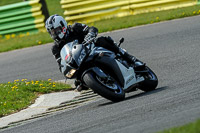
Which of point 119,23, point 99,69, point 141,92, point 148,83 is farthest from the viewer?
point 119,23

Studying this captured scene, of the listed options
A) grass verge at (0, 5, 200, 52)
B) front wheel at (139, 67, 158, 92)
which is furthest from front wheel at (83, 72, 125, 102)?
grass verge at (0, 5, 200, 52)

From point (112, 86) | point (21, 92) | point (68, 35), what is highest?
point (68, 35)

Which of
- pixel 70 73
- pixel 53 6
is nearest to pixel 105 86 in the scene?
pixel 70 73

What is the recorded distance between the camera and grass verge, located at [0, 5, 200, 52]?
14523 mm

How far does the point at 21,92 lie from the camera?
9930mm

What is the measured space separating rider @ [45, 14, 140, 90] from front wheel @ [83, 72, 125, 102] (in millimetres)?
568

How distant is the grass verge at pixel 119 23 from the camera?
572 inches

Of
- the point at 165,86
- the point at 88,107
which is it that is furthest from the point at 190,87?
the point at 88,107

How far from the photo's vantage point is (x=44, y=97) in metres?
9.57

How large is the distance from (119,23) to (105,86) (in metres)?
8.55

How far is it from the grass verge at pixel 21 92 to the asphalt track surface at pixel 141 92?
35.8 inches

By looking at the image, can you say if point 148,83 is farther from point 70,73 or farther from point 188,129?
point 188,129

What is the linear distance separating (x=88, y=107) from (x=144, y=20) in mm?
7706

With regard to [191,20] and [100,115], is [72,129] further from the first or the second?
[191,20]
